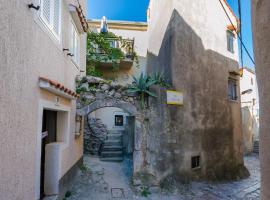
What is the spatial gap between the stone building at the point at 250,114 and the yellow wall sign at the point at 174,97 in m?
9.03

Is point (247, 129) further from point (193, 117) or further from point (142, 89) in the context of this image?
point (142, 89)

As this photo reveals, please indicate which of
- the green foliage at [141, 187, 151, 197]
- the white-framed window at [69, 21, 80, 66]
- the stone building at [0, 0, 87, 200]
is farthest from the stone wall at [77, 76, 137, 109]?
the green foliage at [141, 187, 151, 197]

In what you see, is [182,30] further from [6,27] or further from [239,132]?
[6,27]

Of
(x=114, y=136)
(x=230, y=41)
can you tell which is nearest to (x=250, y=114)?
(x=230, y=41)

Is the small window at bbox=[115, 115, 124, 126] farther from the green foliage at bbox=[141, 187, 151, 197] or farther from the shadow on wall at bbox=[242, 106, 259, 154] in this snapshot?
the shadow on wall at bbox=[242, 106, 259, 154]

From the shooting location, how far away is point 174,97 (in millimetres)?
7137

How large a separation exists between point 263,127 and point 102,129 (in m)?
10.9

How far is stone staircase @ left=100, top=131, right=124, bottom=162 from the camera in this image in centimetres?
1031

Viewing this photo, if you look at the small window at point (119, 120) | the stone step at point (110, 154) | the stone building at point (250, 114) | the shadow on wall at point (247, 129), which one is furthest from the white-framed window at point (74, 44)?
the shadow on wall at point (247, 129)

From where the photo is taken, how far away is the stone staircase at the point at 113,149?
10.3 meters

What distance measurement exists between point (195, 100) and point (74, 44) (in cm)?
499

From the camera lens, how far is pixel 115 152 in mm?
10695

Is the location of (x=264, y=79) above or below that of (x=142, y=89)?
below

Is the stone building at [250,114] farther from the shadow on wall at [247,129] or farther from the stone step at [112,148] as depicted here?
the stone step at [112,148]
